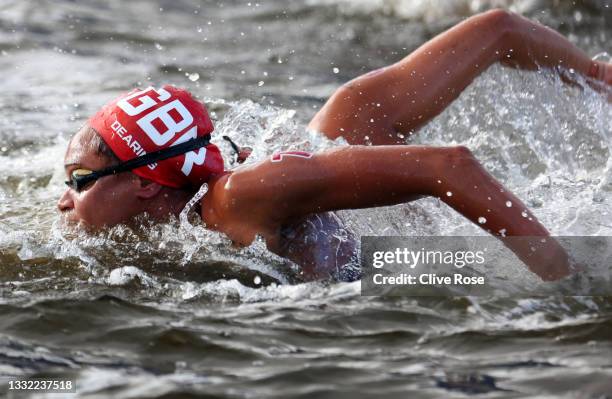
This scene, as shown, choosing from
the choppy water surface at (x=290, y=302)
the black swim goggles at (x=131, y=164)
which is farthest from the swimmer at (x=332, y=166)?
the choppy water surface at (x=290, y=302)

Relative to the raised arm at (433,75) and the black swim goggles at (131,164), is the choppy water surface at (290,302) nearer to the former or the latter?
the raised arm at (433,75)

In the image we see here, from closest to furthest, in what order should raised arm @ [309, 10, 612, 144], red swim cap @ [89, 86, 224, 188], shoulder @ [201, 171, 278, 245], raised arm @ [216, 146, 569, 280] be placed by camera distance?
raised arm @ [216, 146, 569, 280] < shoulder @ [201, 171, 278, 245] < red swim cap @ [89, 86, 224, 188] < raised arm @ [309, 10, 612, 144]

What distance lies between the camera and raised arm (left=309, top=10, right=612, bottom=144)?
5844 millimetres

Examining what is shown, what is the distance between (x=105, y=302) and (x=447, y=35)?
2.38 metres

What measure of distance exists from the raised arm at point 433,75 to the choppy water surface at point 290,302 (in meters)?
0.18

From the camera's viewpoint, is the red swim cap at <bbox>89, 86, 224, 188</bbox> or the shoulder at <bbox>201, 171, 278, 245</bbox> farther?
the red swim cap at <bbox>89, 86, 224, 188</bbox>

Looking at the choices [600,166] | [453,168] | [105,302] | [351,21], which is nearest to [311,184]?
[453,168]

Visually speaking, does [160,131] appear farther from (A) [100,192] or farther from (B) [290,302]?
(B) [290,302]

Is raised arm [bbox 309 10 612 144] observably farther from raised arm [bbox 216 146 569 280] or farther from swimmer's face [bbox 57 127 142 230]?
swimmer's face [bbox 57 127 142 230]

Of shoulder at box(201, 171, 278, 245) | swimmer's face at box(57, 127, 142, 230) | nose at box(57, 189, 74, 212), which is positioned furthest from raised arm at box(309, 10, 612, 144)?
nose at box(57, 189, 74, 212)

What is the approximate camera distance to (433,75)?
5.91 meters

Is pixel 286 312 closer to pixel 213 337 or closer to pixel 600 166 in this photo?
pixel 213 337

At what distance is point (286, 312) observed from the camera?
5000 mm

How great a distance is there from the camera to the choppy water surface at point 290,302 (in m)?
4.36
